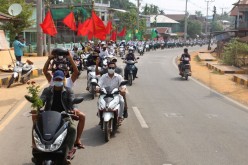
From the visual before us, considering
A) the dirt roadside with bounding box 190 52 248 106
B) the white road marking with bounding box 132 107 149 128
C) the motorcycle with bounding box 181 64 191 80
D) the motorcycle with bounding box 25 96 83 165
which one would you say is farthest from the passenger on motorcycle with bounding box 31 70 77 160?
the motorcycle with bounding box 181 64 191 80

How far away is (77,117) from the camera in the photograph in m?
6.07

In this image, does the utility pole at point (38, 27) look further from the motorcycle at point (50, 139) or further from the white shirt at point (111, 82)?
the motorcycle at point (50, 139)

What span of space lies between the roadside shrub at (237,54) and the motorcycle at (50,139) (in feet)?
70.9

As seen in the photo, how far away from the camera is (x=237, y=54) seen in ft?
87.0

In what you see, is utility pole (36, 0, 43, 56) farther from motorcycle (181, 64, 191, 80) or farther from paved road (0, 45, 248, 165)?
paved road (0, 45, 248, 165)

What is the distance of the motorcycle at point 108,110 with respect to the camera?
7523 millimetres

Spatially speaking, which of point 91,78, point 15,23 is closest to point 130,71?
point 91,78

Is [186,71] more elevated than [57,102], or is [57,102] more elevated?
[57,102]

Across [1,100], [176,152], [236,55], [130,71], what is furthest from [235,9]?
[176,152]

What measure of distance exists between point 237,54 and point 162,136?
1993cm

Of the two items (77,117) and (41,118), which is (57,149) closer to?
(41,118)

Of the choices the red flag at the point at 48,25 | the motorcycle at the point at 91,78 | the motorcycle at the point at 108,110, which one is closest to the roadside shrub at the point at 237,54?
the red flag at the point at 48,25

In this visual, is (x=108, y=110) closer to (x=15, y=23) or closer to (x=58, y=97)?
(x=58, y=97)

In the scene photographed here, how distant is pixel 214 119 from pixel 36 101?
5.73 m
